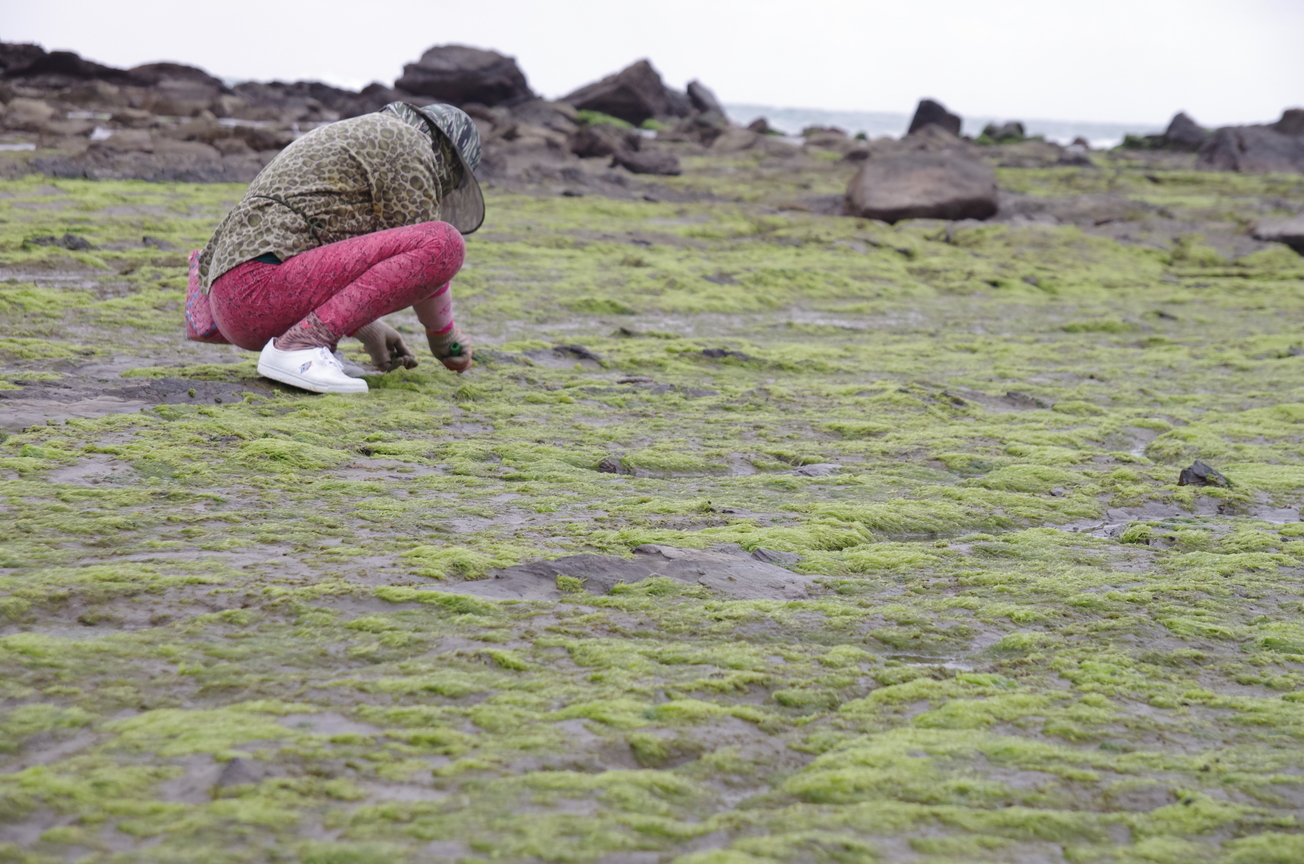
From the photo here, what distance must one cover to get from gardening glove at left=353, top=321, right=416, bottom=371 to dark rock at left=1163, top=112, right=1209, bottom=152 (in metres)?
36.7

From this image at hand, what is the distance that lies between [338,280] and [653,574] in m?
2.52

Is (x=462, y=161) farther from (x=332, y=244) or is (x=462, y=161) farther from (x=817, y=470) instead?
(x=817, y=470)

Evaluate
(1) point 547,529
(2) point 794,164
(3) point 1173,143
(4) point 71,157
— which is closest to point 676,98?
(3) point 1173,143

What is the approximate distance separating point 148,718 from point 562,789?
74 cm

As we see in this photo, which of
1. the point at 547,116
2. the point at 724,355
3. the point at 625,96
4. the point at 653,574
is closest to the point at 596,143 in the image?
the point at 547,116

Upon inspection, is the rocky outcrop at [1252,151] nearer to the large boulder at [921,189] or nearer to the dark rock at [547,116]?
the large boulder at [921,189]

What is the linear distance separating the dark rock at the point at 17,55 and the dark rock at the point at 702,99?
23244 millimetres

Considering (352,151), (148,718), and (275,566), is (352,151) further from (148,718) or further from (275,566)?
(148,718)

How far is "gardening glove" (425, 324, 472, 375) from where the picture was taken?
5.41m

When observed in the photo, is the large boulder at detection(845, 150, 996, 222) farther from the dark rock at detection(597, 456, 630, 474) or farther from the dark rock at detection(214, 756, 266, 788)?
the dark rock at detection(214, 756, 266, 788)

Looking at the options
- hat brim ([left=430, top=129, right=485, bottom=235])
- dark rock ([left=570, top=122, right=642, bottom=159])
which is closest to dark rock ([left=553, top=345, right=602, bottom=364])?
hat brim ([left=430, top=129, right=485, bottom=235])

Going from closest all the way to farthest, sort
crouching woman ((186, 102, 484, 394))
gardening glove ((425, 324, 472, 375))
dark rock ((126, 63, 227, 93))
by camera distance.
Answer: crouching woman ((186, 102, 484, 394))
gardening glove ((425, 324, 472, 375))
dark rock ((126, 63, 227, 93))

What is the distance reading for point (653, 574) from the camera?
296 centimetres

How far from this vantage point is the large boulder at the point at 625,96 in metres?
36.9
